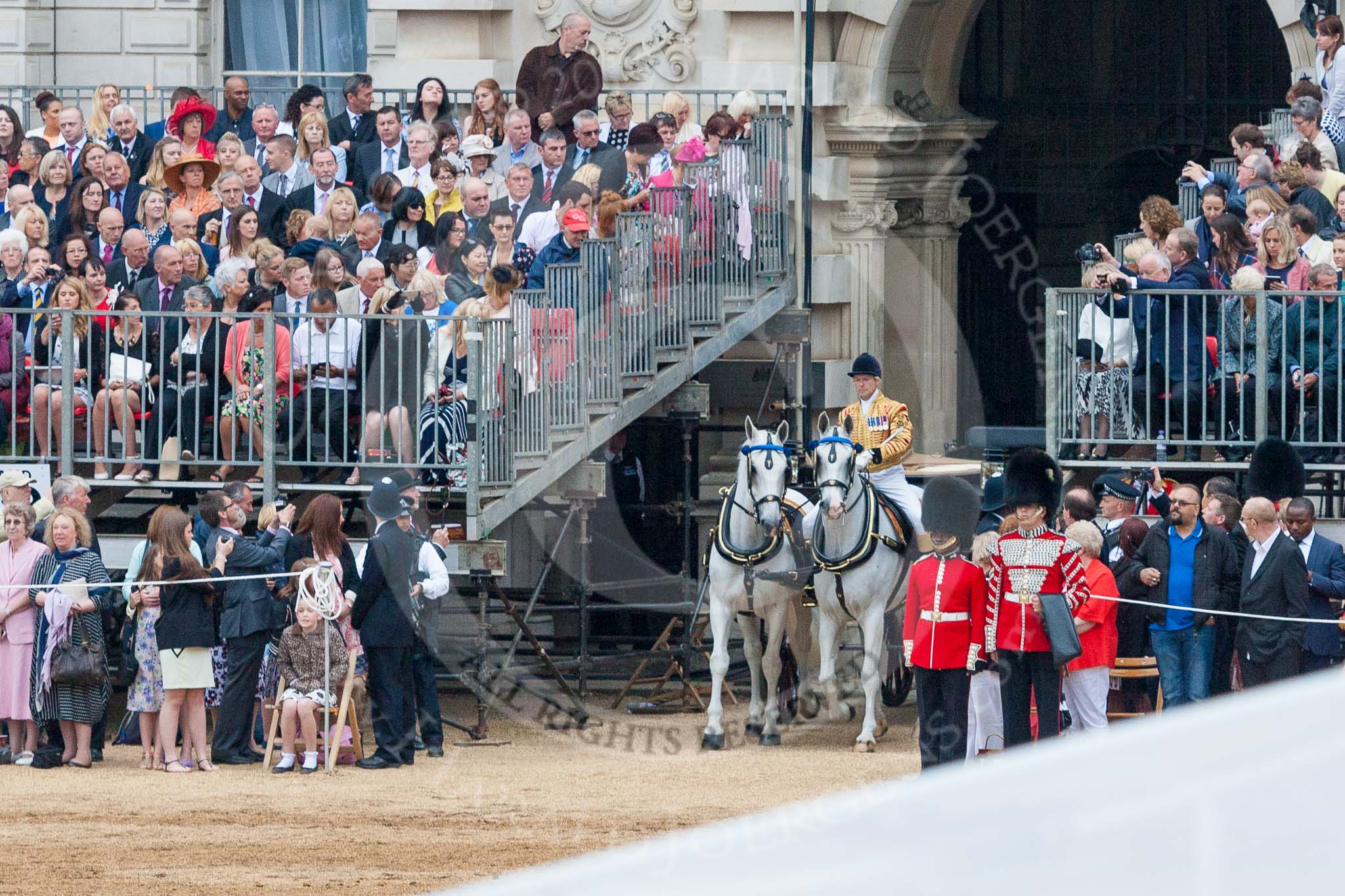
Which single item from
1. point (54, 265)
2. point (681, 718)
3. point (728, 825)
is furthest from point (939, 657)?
point (728, 825)

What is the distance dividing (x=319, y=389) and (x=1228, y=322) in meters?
5.34

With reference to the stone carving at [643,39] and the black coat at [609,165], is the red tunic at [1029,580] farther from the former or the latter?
the stone carving at [643,39]

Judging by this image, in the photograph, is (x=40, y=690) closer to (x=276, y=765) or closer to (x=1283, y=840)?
(x=276, y=765)

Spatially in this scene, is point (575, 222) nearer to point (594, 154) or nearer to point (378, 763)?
point (594, 154)

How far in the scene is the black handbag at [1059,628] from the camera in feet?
33.4

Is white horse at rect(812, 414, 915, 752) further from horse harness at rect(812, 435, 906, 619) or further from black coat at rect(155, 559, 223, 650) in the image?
black coat at rect(155, 559, 223, 650)

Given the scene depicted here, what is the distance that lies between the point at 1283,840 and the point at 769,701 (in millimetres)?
11641

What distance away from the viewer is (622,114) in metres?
16.0

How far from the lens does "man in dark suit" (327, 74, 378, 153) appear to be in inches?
656

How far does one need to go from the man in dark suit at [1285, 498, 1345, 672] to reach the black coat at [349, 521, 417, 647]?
4.66 m

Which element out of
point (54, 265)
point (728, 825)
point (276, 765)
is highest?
point (54, 265)

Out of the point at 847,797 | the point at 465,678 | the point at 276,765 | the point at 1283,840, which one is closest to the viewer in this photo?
the point at 1283,840

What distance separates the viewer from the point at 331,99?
63.5 ft

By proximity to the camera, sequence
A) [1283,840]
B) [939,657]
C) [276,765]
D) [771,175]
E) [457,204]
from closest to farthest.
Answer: [1283,840] < [939,657] < [276,765] < [457,204] < [771,175]
